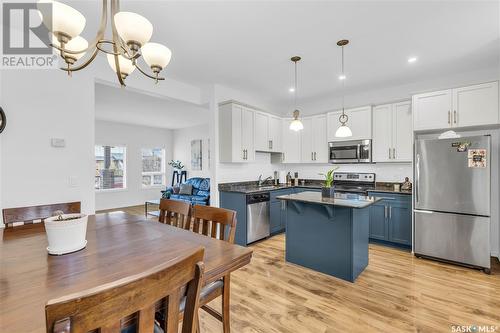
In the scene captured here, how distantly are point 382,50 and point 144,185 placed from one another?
25.0ft

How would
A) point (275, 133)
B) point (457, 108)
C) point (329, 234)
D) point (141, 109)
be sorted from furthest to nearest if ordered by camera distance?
point (141, 109) < point (275, 133) < point (457, 108) < point (329, 234)

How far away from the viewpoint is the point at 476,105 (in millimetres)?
3094

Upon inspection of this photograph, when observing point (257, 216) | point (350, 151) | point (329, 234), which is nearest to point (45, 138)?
point (257, 216)

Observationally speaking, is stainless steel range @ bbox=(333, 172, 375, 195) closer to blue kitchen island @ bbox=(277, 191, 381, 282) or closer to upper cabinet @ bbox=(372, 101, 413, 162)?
upper cabinet @ bbox=(372, 101, 413, 162)

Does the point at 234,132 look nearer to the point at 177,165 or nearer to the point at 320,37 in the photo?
the point at 320,37

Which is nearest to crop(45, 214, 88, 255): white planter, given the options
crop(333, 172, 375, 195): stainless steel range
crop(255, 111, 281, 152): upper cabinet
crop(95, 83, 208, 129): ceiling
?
crop(95, 83, 208, 129): ceiling

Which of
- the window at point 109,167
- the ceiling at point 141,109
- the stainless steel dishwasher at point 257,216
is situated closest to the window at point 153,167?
the window at point 109,167

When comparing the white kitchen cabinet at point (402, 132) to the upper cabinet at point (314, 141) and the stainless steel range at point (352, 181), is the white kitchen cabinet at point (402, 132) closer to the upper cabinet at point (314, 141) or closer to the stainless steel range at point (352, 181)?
the stainless steel range at point (352, 181)

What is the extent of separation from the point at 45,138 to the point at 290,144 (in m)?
4.05

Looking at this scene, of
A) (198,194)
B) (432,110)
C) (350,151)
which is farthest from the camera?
(198,194)

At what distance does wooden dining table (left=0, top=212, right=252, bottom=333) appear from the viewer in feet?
2.57

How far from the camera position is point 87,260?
Answer: 3.74ft

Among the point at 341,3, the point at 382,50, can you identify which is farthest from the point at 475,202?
the point at 341,3

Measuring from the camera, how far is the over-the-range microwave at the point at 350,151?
13.6 ft
